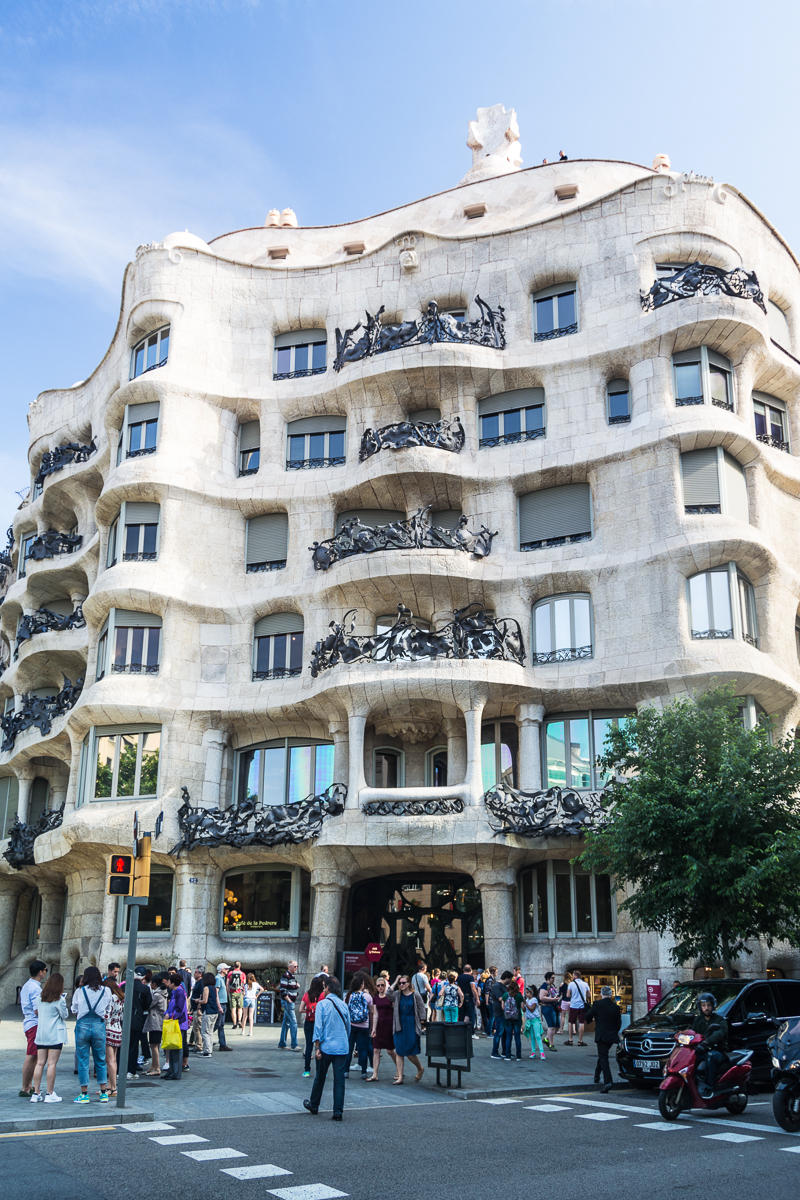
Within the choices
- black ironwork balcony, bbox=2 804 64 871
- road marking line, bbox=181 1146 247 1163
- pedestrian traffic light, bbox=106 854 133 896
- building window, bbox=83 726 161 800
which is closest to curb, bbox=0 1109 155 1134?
road marking line, bbox=181 1146 247 1163

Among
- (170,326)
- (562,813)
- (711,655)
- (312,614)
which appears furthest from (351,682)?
(170,326)

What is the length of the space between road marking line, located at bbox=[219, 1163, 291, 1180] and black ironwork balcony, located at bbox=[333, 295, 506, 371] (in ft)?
80.8

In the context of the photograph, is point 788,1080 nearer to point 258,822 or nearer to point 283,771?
point 258,822

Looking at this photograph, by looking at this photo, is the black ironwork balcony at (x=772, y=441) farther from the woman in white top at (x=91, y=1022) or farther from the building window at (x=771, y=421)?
the woman in white top at (x=91, y=1022)

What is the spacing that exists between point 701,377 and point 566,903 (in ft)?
45.2

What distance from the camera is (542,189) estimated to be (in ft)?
117

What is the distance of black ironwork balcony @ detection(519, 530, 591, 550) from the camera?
29953 millimetres

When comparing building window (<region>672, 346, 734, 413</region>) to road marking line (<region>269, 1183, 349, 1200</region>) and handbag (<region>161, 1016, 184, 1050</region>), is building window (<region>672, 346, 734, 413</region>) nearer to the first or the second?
handbag (<region>161, 1016, 184, 1050</region>)

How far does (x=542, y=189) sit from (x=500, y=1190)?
31.8 m

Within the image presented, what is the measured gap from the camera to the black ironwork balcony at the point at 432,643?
28.2 metres

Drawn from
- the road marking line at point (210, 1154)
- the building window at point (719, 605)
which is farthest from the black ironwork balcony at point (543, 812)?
the road marking line at point (210, 1154)

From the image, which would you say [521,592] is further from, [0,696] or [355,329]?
[0,696]

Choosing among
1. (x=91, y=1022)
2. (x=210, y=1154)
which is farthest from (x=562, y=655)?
(x=210, y=1154)

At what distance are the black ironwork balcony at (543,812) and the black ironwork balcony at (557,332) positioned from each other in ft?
42.1
